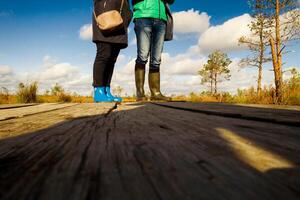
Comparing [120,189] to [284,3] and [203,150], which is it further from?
[284,3]

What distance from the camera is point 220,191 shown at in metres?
0.27

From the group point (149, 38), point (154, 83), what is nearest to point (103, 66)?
point (149, 38)

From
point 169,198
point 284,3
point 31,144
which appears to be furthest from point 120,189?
point 284,3

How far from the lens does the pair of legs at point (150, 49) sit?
12.0 ft

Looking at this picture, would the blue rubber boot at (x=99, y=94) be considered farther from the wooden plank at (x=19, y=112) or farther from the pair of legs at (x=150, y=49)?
the wooden plank at (x=19, y=112)

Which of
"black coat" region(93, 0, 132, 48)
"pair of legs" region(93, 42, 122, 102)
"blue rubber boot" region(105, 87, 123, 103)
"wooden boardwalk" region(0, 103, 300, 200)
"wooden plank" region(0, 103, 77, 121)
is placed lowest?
"wooden boardwalk" region(0, 103, 300, 200)

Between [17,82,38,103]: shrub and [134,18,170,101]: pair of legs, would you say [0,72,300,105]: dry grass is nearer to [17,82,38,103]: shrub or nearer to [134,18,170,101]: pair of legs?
[17,82,38,103]: shrub

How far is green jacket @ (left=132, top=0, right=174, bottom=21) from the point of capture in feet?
11.8

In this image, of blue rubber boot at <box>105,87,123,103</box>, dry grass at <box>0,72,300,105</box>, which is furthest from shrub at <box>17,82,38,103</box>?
blue rubber boot at <box>105,87,123,103</box>

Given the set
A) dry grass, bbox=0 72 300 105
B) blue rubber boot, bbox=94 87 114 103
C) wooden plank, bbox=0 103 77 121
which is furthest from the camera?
dry grass, bbox=0 72 300 105

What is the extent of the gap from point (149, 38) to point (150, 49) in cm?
26

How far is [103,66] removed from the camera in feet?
11.1

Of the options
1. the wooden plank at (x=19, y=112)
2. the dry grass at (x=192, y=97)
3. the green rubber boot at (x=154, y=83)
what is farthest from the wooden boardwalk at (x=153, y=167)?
the dry grass at (x=192, y=97)

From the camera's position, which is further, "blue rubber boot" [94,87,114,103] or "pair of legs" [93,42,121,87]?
"blue rubber boot" [94,87,114,103]
